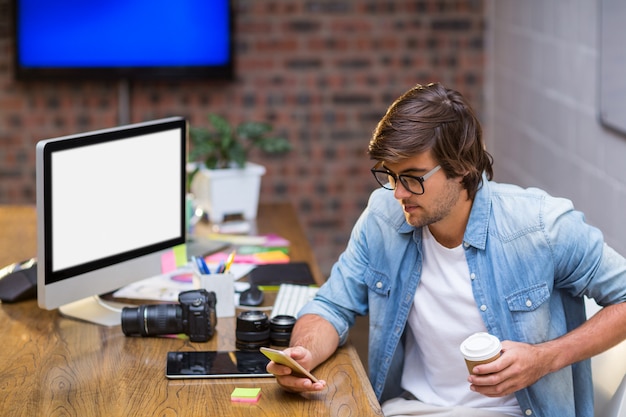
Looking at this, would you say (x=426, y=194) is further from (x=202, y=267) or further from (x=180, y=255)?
(x=180, y=255)

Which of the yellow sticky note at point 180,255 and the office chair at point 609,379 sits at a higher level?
the yellow sticky note at point 180,255

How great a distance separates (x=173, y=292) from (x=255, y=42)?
7.69 feet

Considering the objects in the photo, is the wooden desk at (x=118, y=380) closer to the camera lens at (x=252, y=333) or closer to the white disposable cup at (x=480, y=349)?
the camera lens at (x=252, y=333)

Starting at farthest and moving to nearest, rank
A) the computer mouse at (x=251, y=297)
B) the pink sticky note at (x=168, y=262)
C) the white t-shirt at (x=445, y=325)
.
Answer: the pink sticky note at (x=168, y=262), the computer mouse at (x=251, y=297), the white t-shirt at (x=445, y=325)

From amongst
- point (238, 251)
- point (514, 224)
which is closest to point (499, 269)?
point (514, 224)

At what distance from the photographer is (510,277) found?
6.88ft

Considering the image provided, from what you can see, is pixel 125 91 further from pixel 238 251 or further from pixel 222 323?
pixel 222 323

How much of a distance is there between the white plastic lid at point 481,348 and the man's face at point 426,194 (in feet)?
1.06

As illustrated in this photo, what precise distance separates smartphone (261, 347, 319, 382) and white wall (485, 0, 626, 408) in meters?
1.59

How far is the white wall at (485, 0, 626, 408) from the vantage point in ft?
10.7

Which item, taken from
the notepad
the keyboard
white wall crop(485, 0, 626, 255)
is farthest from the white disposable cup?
white wall crop(485, 0, 626, 255)

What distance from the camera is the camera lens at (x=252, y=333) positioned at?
2.16 m

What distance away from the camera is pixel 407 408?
7.09ft

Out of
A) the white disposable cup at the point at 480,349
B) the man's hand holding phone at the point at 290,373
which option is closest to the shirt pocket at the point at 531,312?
the white disposable cup at the point at 480,349
